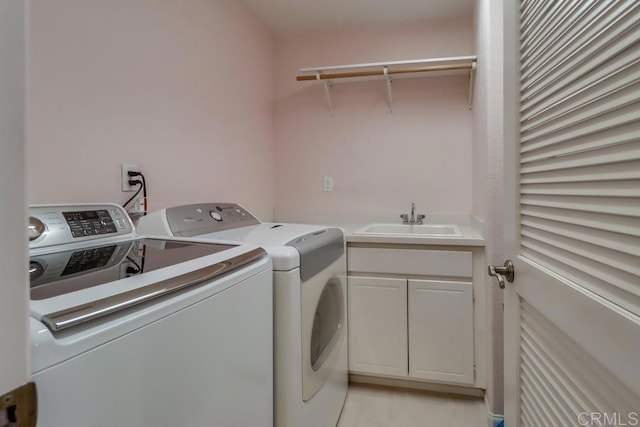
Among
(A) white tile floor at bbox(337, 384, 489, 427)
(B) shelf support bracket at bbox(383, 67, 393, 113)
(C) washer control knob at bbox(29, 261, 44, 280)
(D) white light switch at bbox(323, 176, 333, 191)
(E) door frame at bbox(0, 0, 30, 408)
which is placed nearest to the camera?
(E) door frame at bbox(0, 0, 30, 408)

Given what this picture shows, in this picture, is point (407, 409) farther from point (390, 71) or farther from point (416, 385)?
point (390, 71)

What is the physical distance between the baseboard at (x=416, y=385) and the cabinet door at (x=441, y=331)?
0.12 metres

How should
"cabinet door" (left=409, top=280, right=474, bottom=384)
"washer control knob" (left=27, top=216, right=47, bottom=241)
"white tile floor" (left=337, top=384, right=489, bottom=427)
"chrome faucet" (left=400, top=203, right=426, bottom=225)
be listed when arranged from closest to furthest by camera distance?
"washer control knob" (left=27, top=216, right=47, bottom=241), "white tile floor" (left=337, top=384, right=489, bottom=427), "cabinet door" (left=409, top=280, right=474, bottom=384), "chrome faucet" (left=400, top=203, right=426, bottom=225)

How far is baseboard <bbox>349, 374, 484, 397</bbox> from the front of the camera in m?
1.90

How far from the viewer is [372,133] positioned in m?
2.55

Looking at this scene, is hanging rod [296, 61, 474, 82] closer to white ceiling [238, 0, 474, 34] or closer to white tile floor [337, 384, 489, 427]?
white ceiling [238, 0, 474, 34]

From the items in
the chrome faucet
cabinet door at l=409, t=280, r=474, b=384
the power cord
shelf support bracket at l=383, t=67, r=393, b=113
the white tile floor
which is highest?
shelf support bracket at l=383, t=67, r=393, b=113

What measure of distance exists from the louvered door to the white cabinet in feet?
2.66

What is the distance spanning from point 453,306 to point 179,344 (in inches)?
60.4

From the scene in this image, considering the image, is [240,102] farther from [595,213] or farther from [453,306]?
[595,213]

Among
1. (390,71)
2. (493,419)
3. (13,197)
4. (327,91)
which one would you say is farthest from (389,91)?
(13,197)

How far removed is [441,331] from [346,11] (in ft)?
6.89

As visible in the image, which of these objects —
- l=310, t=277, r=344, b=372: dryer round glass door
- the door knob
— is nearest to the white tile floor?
l=310, t=277, r=344, b=372: dryer round glass door

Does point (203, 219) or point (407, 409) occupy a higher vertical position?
point (203, 219)
